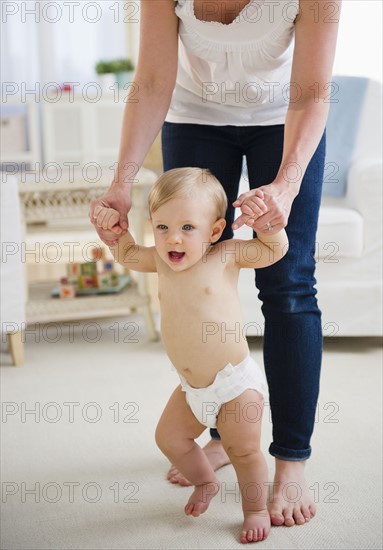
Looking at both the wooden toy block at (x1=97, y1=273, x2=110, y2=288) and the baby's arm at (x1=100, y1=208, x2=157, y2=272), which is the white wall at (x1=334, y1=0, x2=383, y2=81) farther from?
the baby's arm at (x1=100, y1=208, x2=157, y2=272)

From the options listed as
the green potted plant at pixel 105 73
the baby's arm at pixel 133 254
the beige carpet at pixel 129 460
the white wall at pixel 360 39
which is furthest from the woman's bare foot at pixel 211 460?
the green potted plant at pixel 105 73

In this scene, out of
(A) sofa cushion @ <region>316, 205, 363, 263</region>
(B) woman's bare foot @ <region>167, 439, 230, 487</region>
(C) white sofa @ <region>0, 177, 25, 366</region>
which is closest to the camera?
(B) woman's bare foot @ <region>167, 439, 230, 487</region>

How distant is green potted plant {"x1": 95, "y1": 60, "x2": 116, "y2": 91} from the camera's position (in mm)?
5078

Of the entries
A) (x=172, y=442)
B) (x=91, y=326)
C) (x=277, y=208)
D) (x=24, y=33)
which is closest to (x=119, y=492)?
(x=172, y=442)

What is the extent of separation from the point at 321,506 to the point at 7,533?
1.94 ft

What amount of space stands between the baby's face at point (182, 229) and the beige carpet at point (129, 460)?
493mm

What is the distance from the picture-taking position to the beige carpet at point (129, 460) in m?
1.45

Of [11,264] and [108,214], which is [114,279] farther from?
[108,214]

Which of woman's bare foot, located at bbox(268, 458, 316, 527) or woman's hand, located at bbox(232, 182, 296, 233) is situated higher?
woman's hand, located at bbox(232, 182, 296, 233)

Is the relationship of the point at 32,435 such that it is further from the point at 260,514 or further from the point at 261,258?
the point at 261,258

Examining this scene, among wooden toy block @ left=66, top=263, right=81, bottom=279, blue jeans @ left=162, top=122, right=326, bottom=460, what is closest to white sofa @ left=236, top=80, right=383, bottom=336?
wooden toy block @ left=66, top=263, right=81, bottom=279

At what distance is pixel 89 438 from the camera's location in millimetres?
1916

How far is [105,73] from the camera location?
5.10m

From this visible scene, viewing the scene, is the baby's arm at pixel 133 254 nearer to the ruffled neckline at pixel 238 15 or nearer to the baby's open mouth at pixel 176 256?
the baby's open mouth at pixel 176 256
